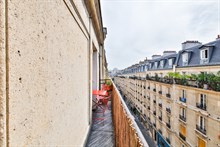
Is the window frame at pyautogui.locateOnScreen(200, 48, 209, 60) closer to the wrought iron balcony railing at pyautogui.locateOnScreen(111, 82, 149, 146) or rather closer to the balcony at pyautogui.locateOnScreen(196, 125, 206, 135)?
the balcony at pyautogui.locateOnScreen(196, 125, 206, 135)

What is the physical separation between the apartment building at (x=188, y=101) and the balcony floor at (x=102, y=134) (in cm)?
831

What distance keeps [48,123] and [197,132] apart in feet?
41.3

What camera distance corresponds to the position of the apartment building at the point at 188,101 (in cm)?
908

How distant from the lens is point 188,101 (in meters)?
11.6

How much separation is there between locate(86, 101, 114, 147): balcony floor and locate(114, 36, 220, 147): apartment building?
831 centimetres

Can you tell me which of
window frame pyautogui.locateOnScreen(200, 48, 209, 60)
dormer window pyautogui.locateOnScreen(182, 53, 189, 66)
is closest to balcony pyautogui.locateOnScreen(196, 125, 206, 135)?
window frame pyautogui.locateOnScreen(200, 48, 209, 60)

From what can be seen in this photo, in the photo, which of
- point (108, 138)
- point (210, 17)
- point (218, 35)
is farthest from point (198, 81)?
point (108, 138)

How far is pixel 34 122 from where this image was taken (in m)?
0.88

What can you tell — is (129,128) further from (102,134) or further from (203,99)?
(203,99)

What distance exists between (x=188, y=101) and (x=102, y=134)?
36.1ft

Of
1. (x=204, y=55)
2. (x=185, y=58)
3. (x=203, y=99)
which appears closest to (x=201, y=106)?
(x=203, y=99)

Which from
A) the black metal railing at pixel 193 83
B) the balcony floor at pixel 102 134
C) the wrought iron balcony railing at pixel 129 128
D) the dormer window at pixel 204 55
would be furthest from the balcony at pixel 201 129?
the wrought iron balcony railing at pixel 129 128

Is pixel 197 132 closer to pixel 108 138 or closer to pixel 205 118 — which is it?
pixel 205 118

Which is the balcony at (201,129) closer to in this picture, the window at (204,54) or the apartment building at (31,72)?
the window at (204,54)
